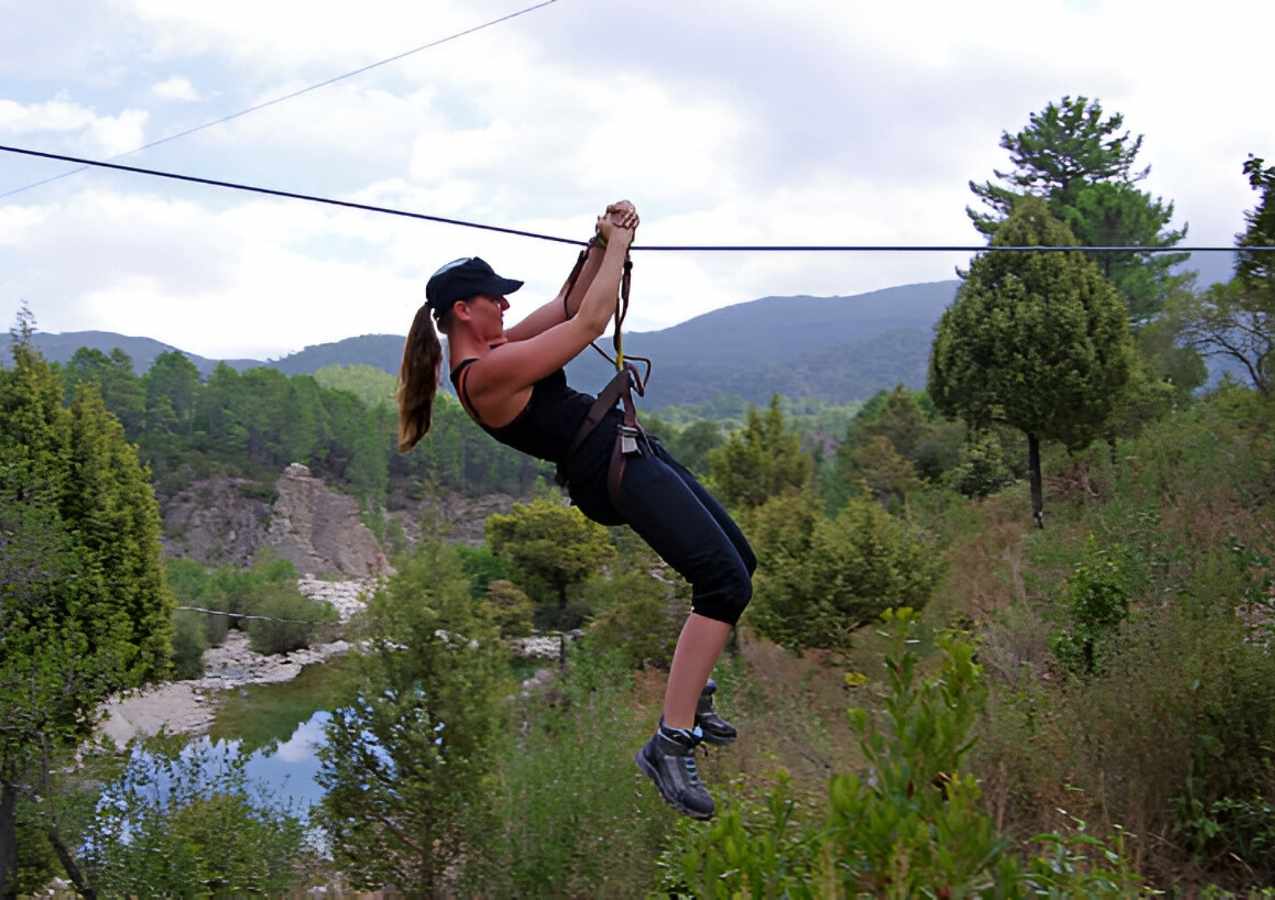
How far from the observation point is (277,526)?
82000mm

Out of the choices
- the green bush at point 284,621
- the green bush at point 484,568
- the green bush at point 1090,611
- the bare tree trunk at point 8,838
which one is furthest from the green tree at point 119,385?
the green bush at point 1090,611

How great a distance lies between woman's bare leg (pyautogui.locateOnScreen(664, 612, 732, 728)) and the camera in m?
3.11

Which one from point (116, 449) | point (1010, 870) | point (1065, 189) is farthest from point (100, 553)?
point (1065, 189)

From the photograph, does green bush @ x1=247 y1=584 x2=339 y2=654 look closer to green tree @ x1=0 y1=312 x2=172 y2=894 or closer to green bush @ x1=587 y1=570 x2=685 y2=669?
green bush @ x1=587 y1=570 x2=685 y2=669

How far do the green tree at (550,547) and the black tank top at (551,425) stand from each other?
3406 centimetres

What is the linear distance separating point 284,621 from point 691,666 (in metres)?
50.5

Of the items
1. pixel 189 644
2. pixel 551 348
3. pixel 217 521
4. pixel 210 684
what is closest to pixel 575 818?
pixel 551 348

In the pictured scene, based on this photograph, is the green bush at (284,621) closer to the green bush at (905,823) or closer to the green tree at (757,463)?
the green tree at (757,463)

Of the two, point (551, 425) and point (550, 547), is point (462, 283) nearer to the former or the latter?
point (551, 425)

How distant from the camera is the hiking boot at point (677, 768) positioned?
121 inches

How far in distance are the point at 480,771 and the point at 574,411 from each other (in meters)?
12.6

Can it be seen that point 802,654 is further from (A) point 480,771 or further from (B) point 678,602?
(A) point 480,771

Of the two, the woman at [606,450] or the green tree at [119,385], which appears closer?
the woman at [606,450]

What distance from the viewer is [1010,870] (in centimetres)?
240
